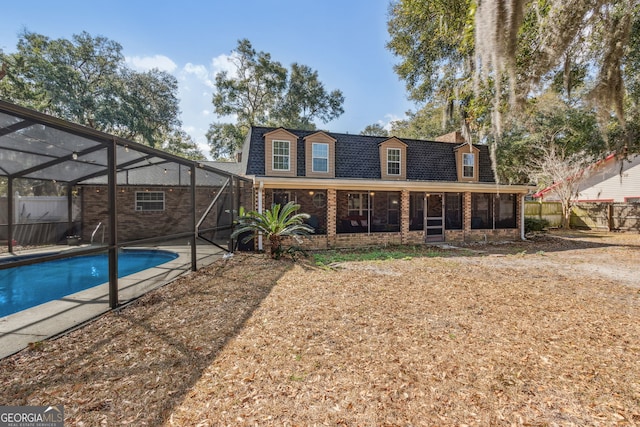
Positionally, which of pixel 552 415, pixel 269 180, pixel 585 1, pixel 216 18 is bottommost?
pixel 552 415

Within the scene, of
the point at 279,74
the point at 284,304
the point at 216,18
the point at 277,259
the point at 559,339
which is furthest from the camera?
the point at 279,74

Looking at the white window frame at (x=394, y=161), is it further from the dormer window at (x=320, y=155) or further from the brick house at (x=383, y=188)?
the dormer window at (x=320, y=155)

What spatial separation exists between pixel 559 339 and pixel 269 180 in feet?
24.6

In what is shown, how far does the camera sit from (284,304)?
422cm

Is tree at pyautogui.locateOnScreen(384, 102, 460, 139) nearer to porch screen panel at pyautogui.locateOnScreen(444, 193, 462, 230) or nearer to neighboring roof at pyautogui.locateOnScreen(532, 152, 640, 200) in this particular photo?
neighboring roof at pyautogui.locateOnScreen(532, 152, 640, 200)

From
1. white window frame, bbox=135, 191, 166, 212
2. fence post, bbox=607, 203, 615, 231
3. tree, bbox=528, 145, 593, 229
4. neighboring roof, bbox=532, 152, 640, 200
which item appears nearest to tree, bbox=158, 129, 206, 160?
white window frame, bbox=135, 191, 166, 212

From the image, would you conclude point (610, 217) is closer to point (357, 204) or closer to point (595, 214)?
point (595, 214)

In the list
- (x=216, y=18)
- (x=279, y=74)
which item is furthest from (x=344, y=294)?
(x=279, y=74)

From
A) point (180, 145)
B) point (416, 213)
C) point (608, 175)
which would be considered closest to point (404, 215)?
point (416, 213)

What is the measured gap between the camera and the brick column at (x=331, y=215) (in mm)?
9422

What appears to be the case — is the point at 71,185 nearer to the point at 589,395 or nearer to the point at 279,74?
the point at 589,395

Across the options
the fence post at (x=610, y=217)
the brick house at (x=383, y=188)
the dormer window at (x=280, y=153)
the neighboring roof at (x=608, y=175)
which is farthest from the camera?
the fence post at (x=610, y=217)

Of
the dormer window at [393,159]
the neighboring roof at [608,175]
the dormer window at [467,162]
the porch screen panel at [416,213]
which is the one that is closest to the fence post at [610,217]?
the neighboring roof at [608,175]

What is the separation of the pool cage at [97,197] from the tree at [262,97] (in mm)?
12708
